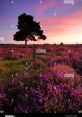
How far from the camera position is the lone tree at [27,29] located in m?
7.77

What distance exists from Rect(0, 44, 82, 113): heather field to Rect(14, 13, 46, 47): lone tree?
272 millimetres

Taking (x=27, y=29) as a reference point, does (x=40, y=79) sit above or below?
below

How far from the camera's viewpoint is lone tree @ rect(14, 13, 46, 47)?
7.77 meters

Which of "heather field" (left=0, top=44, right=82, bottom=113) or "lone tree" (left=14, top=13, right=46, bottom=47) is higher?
"lone tree" (left=14, top=13, right=46, bottom=47)

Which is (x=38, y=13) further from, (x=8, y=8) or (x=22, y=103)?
(x=22, y=103)

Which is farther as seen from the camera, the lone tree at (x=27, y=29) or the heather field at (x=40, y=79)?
the lone tree at (x=27, y=29)

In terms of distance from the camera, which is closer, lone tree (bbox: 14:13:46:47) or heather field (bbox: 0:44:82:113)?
heather field (bbox: 0:44:82:113)

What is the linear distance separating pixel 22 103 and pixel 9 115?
25.8 inches

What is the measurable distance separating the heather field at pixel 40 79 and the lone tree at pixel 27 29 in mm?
272

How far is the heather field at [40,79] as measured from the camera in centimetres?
761

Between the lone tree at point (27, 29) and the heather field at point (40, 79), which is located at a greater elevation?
the lone tree at point (27, 29)

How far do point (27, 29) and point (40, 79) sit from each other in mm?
1529

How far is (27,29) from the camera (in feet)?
26.1

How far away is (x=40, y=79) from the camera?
A: 7.89 meters
